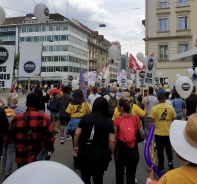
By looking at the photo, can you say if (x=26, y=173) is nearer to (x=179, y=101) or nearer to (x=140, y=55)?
(x=179, y=101)

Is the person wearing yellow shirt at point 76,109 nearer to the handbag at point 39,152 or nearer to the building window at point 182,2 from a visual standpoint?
the handbag at point 39,152

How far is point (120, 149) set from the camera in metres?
4.57

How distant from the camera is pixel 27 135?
13.1ft

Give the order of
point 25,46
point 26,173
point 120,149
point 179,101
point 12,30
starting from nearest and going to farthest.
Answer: point 26,173 < point 120,149 < point 25,46 < point 179,101 < point 12,30

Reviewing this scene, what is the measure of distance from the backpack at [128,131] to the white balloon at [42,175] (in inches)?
113

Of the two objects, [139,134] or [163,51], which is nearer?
[139,134]

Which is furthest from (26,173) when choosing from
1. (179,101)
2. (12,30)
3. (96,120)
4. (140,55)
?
(12,30)

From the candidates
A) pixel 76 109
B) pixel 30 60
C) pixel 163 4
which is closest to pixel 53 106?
pixel 30 60

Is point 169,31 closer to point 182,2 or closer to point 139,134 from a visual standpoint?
point 182,2

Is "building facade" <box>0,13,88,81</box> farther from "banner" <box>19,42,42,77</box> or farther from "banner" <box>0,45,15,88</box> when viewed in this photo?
"banner" <box>0,45,15,88</box>

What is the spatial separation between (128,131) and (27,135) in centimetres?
158

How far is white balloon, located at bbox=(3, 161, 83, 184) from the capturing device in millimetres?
1594

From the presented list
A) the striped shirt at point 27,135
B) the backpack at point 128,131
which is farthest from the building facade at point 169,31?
the striped shirt at point 27,135

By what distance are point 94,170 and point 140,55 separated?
15377 mm
